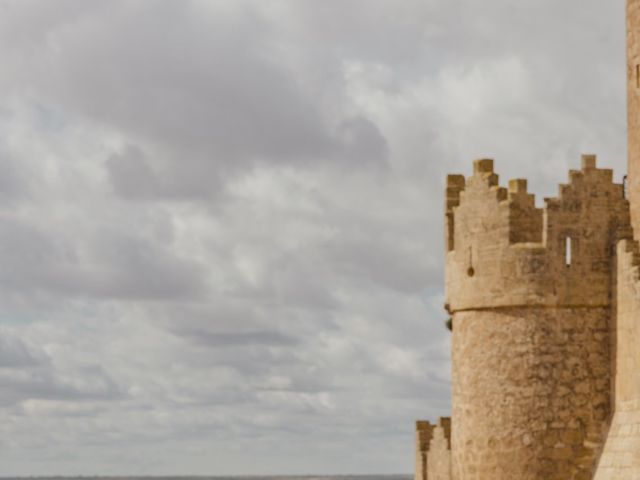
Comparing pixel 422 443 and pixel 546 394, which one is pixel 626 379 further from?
pixel 422 443

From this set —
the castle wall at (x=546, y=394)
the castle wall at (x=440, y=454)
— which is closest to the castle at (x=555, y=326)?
the castle wall at (x=546, y=394)

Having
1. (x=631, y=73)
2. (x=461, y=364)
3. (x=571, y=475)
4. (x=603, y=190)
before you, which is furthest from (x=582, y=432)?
(x=631, y=73)

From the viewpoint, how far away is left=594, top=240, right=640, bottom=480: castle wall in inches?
1056

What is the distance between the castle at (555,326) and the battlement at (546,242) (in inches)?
0.7

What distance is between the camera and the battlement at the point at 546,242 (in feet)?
91.4

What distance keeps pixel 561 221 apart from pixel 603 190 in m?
1.05

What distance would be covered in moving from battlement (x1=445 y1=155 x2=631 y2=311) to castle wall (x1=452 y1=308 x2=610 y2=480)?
1.32 feet

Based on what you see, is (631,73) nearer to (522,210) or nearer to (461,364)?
(522,210)

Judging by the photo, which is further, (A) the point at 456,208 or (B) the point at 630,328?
(A) the point at 456,208

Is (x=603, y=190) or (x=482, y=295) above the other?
(x=603, y=190)

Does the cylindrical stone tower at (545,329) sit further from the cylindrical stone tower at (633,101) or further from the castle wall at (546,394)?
the cylindrical stone tower at (633,101)

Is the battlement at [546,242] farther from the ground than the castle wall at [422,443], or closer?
farther from the ground

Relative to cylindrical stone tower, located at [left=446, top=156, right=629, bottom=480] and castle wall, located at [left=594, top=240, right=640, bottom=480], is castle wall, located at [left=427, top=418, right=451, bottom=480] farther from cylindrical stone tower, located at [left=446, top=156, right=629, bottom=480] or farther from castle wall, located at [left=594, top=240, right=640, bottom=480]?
castle wall, located at [left=594, top=240, right=640, bottom=480]

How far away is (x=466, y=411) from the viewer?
94.4 feet
